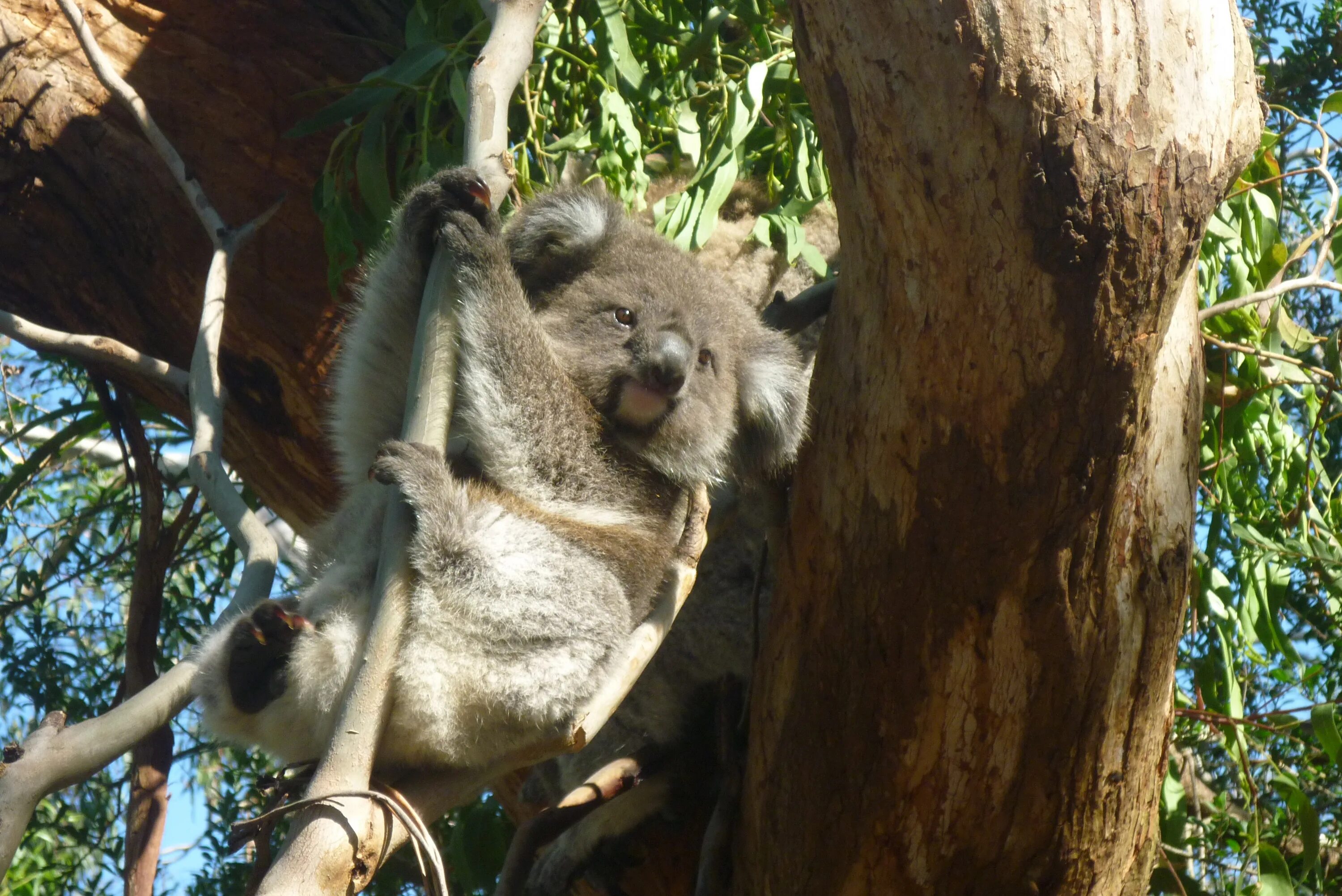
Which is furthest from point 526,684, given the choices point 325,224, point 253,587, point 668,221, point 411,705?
point 325,224

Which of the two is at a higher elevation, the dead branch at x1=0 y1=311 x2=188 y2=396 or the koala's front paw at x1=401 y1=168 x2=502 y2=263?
the koala's front paw at x1=401 y1=168 x2=502 y2=263

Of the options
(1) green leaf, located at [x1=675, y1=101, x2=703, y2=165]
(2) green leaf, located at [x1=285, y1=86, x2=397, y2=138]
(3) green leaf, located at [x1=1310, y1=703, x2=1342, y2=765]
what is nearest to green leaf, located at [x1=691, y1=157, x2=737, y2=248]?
(1) green leaf, located at [x1=675, y1=101, x2=703, y2=165]

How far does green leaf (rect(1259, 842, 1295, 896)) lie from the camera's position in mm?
2514

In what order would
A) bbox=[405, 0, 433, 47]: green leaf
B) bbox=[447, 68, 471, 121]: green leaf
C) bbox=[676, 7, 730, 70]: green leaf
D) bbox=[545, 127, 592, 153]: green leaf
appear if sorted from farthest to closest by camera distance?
bbox=[405, 0, 433, 47]: green leaf → bbox=[676, 7, 730, 70]: green leaf → bbox=[545, 127, 592, 153]: green leaf → bbox=[447, 68, 471, 121]: green leaf

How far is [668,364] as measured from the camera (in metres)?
2.27

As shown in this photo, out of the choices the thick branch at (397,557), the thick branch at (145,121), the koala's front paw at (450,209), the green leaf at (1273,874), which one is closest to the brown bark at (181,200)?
the thick branch at (145,121)

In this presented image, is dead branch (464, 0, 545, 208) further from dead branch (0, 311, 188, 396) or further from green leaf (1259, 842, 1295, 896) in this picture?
green leaf (1259, 842, 1295, 896)

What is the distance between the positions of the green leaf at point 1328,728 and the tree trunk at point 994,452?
1.42ft

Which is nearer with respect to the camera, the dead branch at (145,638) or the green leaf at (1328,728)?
the green leaf at (1328,728)

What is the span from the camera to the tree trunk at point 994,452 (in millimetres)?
1774

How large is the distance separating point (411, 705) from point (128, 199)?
197 cm

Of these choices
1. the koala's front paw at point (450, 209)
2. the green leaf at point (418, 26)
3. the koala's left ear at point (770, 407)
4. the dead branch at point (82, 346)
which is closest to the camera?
the koala's front paw at point (450, 209)

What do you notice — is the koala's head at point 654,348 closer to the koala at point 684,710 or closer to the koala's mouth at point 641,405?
the koala's mouth at point 641,405

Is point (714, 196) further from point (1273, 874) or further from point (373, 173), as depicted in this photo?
point (1273, 874)
